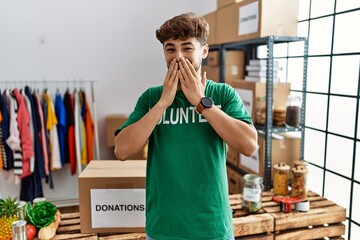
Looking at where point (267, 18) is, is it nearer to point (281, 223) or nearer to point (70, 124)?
point (281, 223)

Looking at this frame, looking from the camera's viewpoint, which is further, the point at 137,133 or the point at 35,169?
the point at 35,169

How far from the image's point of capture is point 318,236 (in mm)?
1889

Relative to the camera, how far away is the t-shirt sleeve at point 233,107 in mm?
1165

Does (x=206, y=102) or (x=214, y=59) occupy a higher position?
(x=214, y=59)

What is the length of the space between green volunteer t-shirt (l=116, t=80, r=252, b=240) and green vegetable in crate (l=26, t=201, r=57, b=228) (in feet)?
2.29

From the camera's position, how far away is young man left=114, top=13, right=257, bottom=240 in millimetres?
1147

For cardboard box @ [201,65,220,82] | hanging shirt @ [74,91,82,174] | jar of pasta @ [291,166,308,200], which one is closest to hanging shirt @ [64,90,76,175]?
hanging shirt @ [74,91,82,174]

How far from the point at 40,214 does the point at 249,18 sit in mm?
1931

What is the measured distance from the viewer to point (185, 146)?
3.81 ft

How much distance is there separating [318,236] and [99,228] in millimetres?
1208

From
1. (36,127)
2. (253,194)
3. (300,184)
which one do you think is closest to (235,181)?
(300,184)

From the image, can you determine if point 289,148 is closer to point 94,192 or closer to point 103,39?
point 94,192

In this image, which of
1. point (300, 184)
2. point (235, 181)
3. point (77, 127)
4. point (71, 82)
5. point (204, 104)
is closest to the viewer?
point (204, 104)

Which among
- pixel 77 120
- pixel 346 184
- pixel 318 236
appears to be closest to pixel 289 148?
pixel 346 184
